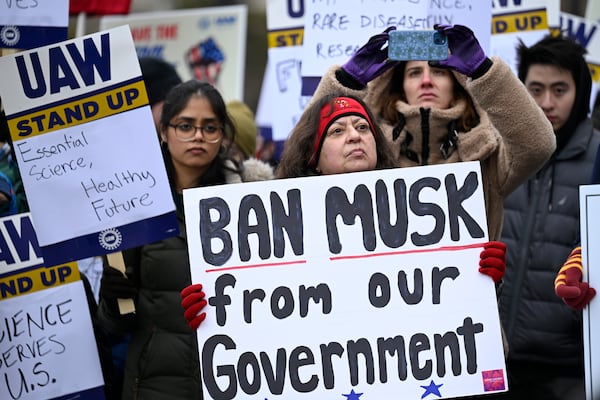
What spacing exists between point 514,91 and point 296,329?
4.19ft

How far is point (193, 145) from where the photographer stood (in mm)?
4438

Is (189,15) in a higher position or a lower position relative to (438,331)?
higher

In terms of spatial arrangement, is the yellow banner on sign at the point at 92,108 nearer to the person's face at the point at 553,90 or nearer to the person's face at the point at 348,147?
the person's face at the point at 348,147

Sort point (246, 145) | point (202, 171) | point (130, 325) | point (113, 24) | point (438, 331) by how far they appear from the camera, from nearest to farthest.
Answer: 1. point (438, 331)
2. point (130, 325)
3. point (202, 171)
4. point (246, 145)
5. point (113, 24)

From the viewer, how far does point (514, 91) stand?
3.93m

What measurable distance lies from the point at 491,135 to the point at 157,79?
96.7 inches

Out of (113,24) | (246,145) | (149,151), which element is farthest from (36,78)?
(113,24)

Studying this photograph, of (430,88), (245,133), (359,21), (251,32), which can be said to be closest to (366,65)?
(430,88)

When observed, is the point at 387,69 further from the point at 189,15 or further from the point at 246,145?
the point at 189,15

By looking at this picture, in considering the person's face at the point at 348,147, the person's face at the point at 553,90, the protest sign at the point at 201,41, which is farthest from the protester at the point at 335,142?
the protest sign at the point at 201,41

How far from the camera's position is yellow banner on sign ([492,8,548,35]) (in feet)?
20.3

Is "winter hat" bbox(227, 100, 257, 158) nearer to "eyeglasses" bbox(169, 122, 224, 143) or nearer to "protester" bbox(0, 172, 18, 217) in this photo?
"eyeglasses" bbox(169, 122, 224, 143)

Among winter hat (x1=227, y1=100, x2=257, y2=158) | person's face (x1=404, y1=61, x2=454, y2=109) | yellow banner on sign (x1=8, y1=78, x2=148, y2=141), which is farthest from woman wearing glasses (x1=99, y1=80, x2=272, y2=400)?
winter hat (x1=227, y1=100, x2=257, y2=158)

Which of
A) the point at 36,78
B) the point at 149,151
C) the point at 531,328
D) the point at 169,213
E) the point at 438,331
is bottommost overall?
the point at 531,328
